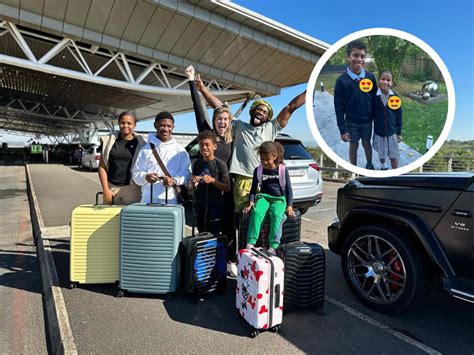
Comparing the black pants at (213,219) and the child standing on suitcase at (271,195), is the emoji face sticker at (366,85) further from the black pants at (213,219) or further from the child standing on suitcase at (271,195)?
the black pants at (213,219)

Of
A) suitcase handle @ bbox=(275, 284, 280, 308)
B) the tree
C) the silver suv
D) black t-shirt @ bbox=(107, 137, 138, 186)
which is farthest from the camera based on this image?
the silver suv

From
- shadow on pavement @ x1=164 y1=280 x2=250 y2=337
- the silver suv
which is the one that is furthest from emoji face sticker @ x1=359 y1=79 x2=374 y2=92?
the silver suv

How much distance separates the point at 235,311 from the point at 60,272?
2279 millimetres

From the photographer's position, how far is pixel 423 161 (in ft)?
6.83

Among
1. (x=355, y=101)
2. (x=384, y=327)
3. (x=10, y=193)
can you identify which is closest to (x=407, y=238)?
(x=384, y=327)

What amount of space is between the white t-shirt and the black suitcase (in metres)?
0.58

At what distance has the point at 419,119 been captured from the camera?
6.68ft

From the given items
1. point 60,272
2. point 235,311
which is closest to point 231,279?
point 235,311

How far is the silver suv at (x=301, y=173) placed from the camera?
601 cm

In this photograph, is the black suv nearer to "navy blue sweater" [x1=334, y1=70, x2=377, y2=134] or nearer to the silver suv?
"navy blue sweater" [x1=334, y1=70, x2=377, y2=134]

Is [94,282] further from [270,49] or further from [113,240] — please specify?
[270,49]

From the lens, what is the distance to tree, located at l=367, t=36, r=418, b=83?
2107mm

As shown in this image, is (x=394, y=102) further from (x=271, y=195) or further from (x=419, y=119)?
(x=271, y=195)

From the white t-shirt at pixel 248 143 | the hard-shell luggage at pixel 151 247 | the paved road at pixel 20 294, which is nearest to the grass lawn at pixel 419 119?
the white t-shirt at pixel 248 143
